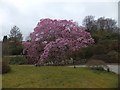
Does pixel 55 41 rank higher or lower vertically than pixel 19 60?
higher

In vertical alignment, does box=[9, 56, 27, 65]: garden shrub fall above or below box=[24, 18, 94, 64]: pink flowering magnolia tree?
below

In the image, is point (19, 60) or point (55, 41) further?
point (19, 60)

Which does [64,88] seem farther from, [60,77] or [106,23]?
[106,23]

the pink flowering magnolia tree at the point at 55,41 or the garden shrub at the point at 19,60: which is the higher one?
the pink flowering magnolia tree at the point at 55,41

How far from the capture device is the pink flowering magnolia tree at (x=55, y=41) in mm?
19984

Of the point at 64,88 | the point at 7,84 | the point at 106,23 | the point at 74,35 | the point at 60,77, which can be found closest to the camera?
the point at 64,88

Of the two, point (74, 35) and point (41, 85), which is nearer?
point (41, 85)

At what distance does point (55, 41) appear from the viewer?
20.2 metres

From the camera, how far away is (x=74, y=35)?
2116cm

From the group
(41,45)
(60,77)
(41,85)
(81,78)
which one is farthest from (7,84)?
(41,45)

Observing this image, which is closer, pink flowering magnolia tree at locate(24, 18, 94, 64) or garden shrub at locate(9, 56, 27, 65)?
pink flowering magnolia tree at locate(24, 18, 94, 64)

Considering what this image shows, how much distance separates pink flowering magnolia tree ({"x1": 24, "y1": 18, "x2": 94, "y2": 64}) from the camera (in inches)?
787

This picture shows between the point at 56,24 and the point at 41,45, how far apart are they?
6.45 feet

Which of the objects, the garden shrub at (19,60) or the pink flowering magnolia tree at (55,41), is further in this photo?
the garden shrub at (19,60)
